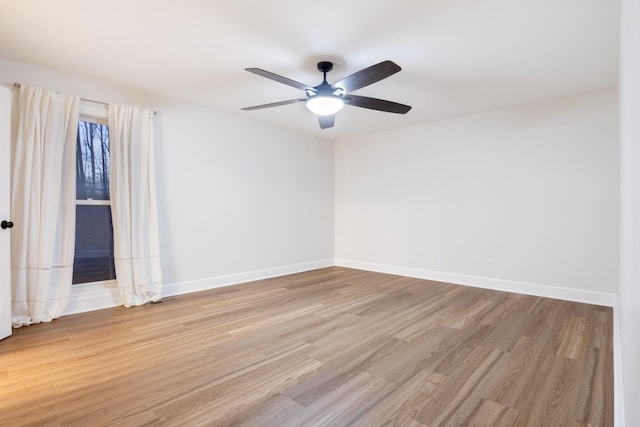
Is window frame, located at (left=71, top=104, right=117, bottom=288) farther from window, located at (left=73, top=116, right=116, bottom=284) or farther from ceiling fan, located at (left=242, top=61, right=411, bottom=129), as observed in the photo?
ceiling fan, located at (left=242, top=61, right=411, bottom=129)

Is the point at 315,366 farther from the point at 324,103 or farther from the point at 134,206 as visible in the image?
the point at 134,206

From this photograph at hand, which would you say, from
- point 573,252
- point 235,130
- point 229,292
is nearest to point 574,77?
point 573,252

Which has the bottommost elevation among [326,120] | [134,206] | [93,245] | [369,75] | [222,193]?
[93,245]

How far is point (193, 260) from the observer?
4098 millimetres

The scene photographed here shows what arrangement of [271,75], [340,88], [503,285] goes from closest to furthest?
[271,75], [340,88], [503,285]

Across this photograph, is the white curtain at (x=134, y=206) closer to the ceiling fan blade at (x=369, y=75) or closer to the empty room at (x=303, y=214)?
the empty room at (x=303, y=214)

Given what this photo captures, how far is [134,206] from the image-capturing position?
349cm

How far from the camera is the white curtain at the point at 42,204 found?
283 centimetres

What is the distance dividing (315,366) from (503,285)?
10.4 feet

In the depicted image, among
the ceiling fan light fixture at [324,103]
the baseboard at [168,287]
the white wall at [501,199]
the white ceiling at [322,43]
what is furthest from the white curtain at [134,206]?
the white wall at [501,199]

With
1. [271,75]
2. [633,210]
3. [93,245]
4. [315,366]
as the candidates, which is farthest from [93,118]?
[633,210]

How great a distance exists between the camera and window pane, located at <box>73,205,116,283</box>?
3.38m

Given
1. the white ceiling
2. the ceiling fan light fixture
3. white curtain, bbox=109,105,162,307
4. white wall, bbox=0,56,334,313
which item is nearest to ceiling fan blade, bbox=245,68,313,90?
the ceiling fan light fixture

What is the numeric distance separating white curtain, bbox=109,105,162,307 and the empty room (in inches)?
0.9
